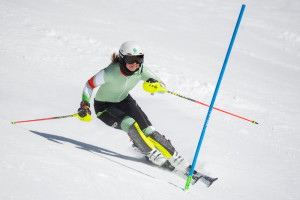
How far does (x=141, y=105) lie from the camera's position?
21.9 feet

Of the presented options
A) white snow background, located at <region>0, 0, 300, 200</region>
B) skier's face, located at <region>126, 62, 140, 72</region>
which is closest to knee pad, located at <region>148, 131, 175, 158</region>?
white snow background, located at <region>0, 0, 300, 200</region>

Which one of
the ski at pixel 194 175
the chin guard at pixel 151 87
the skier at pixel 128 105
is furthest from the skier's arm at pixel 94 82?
the ski at pixel 194 175

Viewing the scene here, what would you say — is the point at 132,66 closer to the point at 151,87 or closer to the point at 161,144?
the point at 151,87

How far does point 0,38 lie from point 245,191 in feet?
23.9

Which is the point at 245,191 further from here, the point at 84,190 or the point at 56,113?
the point at 56,113

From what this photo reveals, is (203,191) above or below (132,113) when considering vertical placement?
below

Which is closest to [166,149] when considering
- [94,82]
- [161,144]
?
[161,144]

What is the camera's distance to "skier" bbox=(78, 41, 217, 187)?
407 cm

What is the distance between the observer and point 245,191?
4246 millimetres

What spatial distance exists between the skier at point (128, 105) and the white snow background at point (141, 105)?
0.30 meters

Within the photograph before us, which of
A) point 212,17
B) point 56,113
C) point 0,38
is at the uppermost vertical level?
point 212,17

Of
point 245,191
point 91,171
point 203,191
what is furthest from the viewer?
point 245,191

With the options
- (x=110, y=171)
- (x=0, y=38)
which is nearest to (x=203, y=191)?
(x=110, y=171)

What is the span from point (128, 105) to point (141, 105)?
2.15 m
